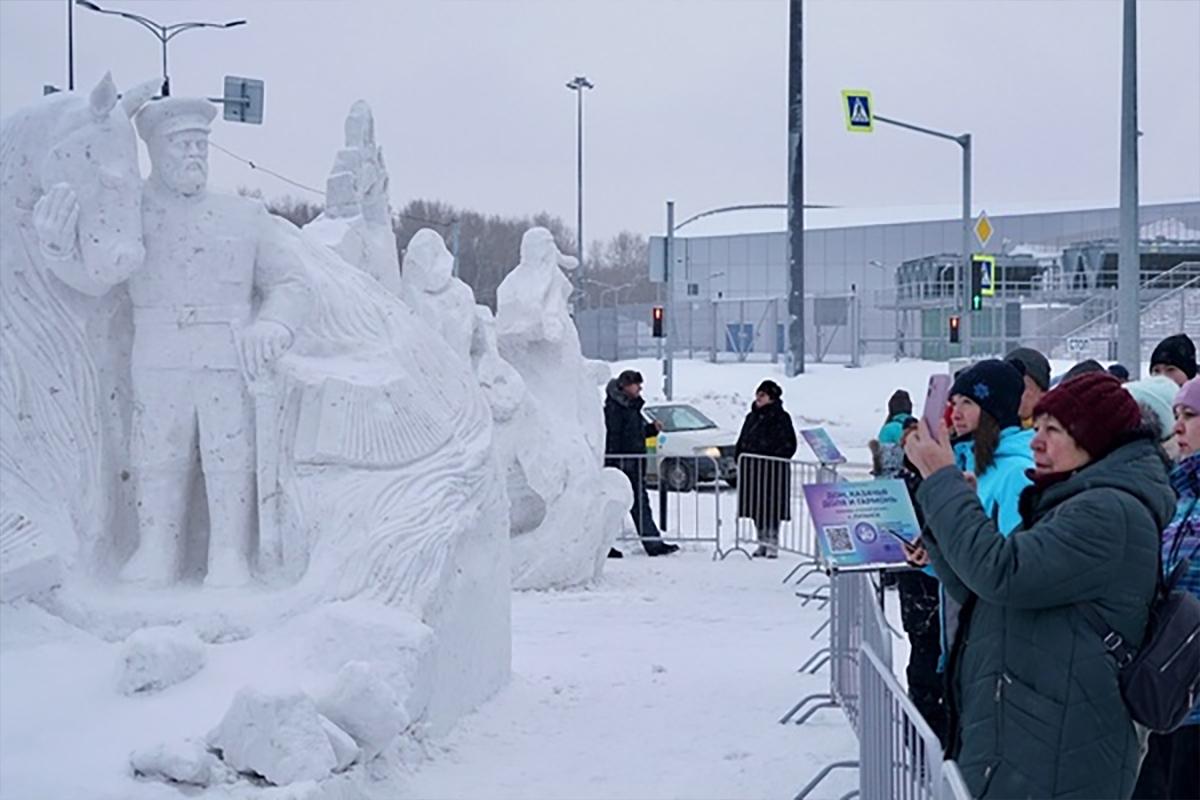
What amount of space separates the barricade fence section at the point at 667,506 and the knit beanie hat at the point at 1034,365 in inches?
→ 356

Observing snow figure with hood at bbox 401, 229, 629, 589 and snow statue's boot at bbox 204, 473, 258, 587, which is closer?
snow statue's boot at bbox 204, 473, 258, 587

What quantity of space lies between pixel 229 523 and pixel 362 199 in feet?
15.9

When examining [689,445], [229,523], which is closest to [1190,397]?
[229,523]

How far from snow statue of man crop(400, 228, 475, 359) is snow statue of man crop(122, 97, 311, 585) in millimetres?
4925

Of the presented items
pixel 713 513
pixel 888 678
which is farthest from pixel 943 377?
pixel 713 513

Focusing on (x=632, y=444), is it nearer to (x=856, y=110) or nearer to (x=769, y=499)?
(x=769, y=499)

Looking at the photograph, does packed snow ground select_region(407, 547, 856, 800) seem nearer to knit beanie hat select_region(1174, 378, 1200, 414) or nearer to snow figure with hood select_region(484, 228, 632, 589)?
snow figure with hood select_region(484, 228, 632, 589)

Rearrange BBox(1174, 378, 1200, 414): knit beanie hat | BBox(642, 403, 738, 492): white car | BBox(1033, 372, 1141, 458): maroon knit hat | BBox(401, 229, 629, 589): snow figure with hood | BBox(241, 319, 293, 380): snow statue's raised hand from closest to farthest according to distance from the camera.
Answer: BBox(1033, 372, 1141, 458): maroon knit hat
BBox(1174, 378, 1200, 414): knit beanie hat
BBox(241, 319, 293, 380): snow statue's raised hand
BBox(401, 229, 629, 589): snow figure with hood
BBox(642, 403, 738, 492): white car

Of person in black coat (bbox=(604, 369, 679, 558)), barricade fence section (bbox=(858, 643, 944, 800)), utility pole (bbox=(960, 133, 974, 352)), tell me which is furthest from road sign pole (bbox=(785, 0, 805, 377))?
barricade fence section (bbox=(858, 643, 944, 800))

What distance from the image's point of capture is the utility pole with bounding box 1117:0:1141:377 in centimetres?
1329

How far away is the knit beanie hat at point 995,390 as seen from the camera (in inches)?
183

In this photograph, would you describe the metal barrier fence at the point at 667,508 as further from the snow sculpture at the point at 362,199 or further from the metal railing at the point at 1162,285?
the metal railing at the point at 1162,285

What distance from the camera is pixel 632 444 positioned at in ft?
51.9

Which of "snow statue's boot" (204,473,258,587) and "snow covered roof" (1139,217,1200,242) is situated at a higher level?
"snow covered roof" (1139,217,1200,242)
